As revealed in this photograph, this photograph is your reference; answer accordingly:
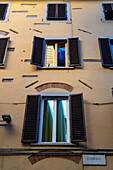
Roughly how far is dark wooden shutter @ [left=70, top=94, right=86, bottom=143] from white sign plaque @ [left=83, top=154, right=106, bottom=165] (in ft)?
1.66

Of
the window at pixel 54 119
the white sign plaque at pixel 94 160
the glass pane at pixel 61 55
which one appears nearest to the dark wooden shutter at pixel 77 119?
the window at pixel 54 119

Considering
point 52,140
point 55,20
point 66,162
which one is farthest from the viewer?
point 55,20

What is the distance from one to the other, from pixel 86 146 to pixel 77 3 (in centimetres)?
794

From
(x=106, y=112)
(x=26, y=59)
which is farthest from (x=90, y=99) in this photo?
(x=26, y=59)

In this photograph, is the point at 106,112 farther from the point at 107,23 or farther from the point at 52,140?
the point at 107,23

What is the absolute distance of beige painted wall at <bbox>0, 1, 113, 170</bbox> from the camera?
6.71 meters

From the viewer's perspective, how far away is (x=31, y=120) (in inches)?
274

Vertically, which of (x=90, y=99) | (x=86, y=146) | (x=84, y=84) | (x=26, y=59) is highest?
(x=26, y=59)

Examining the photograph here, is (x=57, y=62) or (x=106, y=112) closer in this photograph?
(x=106, y=112)

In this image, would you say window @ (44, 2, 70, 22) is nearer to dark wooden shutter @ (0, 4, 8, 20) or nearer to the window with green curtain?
dark wooden shutter @ (0, 4, 8, 20)

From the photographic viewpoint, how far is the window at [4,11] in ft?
35.3

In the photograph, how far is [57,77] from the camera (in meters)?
8.31

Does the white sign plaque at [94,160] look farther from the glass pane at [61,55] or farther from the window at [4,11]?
the window at [4,11]

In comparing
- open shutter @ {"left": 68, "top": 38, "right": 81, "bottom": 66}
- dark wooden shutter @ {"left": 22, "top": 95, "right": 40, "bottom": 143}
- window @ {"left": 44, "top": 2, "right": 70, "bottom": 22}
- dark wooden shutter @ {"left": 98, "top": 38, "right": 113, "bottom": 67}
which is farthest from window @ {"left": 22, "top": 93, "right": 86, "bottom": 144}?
window @ {"left": 44, "top": 2, "right": 70, "bottom": 22}
